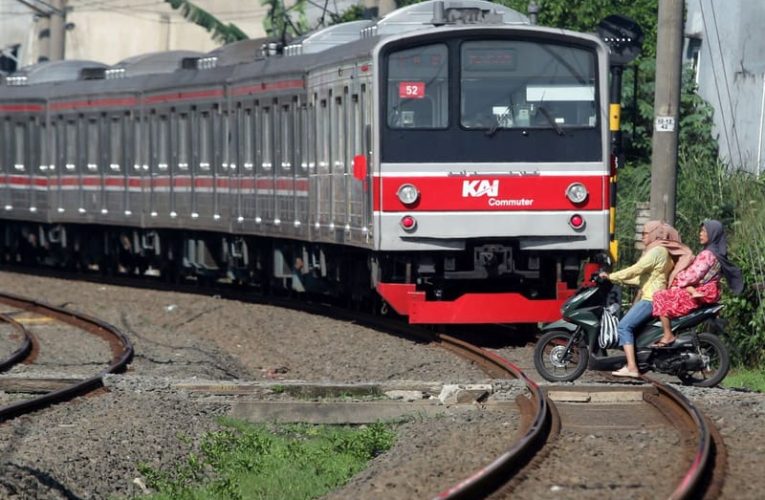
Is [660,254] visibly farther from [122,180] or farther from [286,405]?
[122,180]

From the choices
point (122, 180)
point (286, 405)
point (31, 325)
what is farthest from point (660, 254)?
point (122, 180)

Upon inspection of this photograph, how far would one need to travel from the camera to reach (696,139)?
21781mm

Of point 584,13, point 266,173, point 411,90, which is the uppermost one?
point 584,13

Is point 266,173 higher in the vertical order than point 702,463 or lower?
higher

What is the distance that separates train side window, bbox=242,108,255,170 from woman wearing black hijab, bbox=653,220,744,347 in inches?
366

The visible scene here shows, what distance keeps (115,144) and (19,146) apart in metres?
3.19

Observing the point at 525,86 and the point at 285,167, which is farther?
the point at 285,167

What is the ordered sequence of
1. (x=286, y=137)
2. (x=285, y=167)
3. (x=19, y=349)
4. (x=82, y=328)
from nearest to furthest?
1. (x=19, y=349)
2. (x=82, y=328)
3. (x=286, y=137)
4. (x=285, y=167)

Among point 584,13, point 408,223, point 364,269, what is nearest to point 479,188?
point 408,223

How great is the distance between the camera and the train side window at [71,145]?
84.3ft

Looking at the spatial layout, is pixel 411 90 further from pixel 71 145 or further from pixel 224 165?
pixel 71 145

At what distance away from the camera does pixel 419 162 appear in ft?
49.1

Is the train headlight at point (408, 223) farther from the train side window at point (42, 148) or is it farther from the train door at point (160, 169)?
the train side window at point (42, 148)

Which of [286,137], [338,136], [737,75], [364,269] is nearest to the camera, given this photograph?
[338,136]
